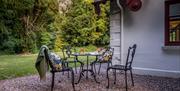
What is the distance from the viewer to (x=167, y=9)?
621 centimetres

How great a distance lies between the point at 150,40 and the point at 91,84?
1998 millimetres

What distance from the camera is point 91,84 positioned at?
561cm

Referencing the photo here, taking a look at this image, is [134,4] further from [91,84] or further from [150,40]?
[91,84]

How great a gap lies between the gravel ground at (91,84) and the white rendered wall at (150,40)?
303mm

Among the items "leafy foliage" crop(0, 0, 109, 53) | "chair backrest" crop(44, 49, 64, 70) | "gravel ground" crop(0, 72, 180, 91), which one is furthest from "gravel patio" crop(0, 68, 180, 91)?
"leafy foliage" crop(0, 0, 109, 53)

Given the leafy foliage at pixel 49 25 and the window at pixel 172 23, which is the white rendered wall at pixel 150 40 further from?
the leafy foliage at pixel 49 25

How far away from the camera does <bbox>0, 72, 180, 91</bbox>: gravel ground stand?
5.20m

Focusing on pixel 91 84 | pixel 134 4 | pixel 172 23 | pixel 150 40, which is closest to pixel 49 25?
pixel 134 4

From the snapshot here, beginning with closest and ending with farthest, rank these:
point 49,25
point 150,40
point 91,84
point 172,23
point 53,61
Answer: point 53,61, point 91,84, point 172,23, point 150,40, point 49,25

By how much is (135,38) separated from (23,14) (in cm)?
932

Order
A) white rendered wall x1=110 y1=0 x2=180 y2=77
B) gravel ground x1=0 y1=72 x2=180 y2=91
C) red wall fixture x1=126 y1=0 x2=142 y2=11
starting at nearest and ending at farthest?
gravel ground x1=0 y1=72 x2=180 y2=91, white rendered wall x1=110 y1=0 x2=180 y2=77, red wall fixture x1=126 y1=0 x2=142 y2=11

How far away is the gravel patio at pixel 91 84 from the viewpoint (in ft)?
17.1

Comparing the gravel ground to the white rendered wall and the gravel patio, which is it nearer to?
the gravel patio

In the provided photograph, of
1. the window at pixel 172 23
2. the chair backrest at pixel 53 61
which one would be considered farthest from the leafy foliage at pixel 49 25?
the chair backrest at pixel 53 61
